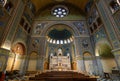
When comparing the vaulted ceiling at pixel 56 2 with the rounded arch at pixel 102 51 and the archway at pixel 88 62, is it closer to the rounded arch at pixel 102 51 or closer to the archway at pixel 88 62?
the rounded arch at pixel 102 51

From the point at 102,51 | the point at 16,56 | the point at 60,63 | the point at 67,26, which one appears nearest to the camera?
the point at 16,56

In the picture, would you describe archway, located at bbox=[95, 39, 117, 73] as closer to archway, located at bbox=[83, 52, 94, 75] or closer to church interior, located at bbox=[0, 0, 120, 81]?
church interior, located at bbox=[0, 0, 120, 81]

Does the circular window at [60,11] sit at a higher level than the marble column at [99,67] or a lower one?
higher

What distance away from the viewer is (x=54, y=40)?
22.4 metres

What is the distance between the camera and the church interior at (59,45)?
782cm

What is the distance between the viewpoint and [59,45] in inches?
856

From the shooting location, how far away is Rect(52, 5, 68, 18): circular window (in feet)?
56.6

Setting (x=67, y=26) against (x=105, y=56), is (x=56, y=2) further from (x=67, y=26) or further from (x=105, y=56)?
(x=105, y=56)

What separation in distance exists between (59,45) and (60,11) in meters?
8.98

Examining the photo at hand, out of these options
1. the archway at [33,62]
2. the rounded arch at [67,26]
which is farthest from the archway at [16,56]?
the rounded arch at [67,26]

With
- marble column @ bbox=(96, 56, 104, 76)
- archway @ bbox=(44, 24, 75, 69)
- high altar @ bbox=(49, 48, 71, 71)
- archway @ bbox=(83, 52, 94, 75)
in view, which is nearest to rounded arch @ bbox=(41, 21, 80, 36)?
archway @ bbox=(44, 24, 75, 69)

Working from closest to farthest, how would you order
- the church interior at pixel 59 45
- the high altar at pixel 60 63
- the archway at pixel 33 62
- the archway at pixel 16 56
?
the church interior at pixel 59 45, the archway at pixel 16 56, the archway at pixel 33 62, the high altar at pixel 60 63

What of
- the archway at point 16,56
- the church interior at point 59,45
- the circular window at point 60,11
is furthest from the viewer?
the circular window at point 60,11

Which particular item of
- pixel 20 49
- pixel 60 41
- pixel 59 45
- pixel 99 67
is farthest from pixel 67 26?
pixel 20 49
